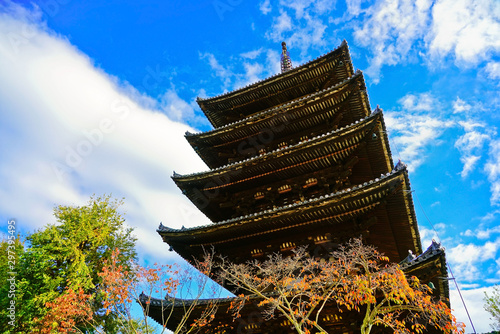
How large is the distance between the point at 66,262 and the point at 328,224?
14.4m

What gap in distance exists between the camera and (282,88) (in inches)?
623

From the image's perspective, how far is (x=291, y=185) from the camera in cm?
1219

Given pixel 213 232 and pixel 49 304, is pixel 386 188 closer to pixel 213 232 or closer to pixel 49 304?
pixel 213 232

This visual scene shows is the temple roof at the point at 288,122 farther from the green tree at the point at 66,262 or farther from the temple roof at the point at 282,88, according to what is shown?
the green tree at the point at 66,262

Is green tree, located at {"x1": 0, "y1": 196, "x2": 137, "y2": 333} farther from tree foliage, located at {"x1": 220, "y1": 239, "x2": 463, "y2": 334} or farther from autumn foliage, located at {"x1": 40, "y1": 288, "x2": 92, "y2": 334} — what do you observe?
tree foliage, located at {"x1": 220, "y1": 239, "x2": 463, "y2": 334}

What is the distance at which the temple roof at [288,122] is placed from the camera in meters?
12.9

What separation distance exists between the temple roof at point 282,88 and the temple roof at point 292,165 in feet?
17.7

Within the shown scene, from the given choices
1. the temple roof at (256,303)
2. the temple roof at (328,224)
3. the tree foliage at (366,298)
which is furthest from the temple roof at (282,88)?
the temple roof at (256,303)

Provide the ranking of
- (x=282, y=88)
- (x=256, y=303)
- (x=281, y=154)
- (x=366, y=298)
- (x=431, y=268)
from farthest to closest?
(x=282, y=88), (x=281, y=154), (x=256, y=303), (x=431, y=268), (x=366, y=298)

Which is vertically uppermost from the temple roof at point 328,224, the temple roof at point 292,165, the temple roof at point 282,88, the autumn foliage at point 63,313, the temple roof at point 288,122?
the temple roof at point 282,88

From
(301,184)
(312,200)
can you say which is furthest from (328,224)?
(301,184)

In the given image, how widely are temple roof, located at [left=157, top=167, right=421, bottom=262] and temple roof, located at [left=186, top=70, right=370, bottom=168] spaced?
5.07 m

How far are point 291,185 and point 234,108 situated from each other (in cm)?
689

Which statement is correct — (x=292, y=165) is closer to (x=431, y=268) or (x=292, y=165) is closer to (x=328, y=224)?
(x=328, y=224)
